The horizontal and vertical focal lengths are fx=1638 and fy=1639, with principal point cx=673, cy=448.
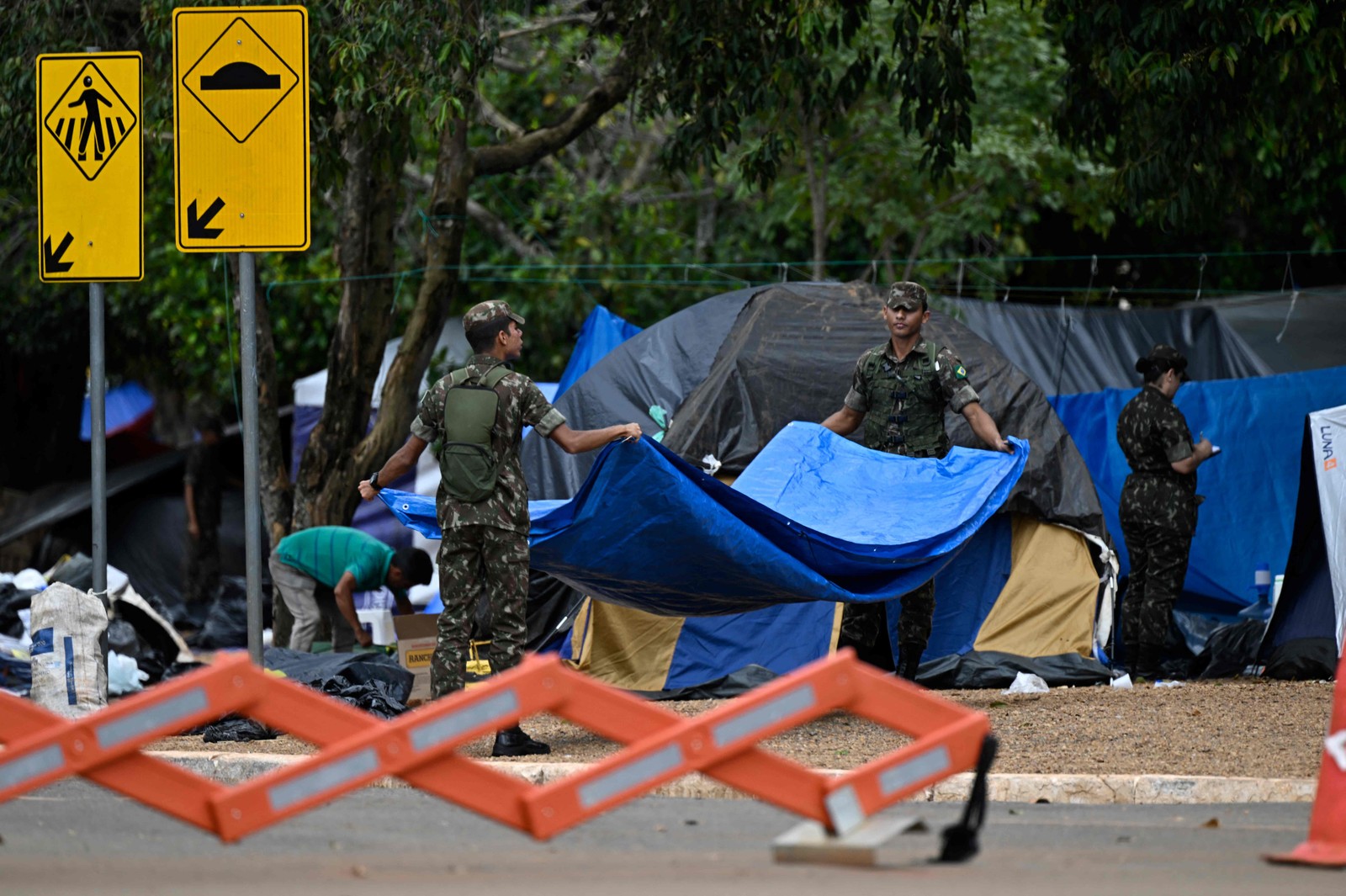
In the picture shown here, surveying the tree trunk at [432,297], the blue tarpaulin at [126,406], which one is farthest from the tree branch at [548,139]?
the blue tarpaulin at [126,406]

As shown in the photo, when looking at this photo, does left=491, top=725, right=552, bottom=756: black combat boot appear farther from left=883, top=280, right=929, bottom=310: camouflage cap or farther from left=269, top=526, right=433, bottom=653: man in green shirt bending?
left=269, top=526, right=433, bottom=653: man in green shirt bending

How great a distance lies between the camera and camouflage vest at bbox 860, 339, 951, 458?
8.27 m

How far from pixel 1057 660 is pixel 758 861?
5.10 m

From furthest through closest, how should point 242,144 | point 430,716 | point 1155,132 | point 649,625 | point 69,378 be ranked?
point 69,378 < point 1155,132 < point 649,625 < point 242,144 < point 430,716

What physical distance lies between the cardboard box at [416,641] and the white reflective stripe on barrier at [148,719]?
4803 millimetres

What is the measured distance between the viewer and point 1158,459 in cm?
947

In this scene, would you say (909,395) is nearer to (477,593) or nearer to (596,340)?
(477,593)

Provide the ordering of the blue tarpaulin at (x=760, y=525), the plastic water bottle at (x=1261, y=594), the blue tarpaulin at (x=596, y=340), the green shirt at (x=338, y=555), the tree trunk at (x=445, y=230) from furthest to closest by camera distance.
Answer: the blue tarpaulin at (x=596, y=340)
the tree trunk at (x=445, y=230)
the plastic water bottle at (x=1261, y=594)
the green shirt at (x=338, y=555)
the blue tarpaulin at (x=760, y=525)

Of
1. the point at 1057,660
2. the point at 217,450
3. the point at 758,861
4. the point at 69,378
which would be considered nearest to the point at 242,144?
the point at 758,861

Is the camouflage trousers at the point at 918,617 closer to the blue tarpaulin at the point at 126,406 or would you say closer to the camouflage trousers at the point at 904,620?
the camouflage trousers at the point at 904,620

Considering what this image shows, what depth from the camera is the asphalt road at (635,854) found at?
13.8ft

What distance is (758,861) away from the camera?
15.1 ft

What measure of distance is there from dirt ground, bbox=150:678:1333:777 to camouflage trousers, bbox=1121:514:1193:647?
73cm

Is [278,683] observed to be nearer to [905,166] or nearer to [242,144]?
[242,144]
